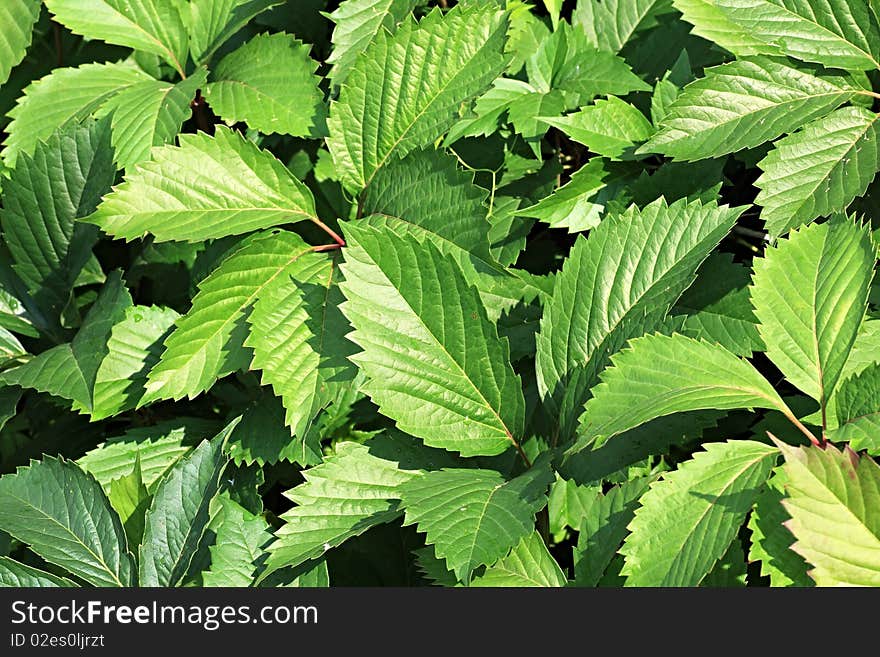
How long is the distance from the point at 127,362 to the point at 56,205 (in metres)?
0.36

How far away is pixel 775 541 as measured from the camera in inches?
43.9

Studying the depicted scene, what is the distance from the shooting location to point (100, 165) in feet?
5.32

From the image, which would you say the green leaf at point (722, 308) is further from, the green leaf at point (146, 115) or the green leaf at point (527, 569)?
the green leaf at point (146, 115)

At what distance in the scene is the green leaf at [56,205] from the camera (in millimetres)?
1633

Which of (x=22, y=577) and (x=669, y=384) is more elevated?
(x=669, y=384)

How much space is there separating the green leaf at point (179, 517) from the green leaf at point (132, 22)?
856mm

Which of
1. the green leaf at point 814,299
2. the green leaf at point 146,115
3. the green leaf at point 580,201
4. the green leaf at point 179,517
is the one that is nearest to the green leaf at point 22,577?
the green leaf at point 179,517

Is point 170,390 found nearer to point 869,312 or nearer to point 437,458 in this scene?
point 437,458

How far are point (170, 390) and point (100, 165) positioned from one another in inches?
19.5

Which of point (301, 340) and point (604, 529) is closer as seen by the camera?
point (604, 529)

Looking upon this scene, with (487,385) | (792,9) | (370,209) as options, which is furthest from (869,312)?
(370,209)

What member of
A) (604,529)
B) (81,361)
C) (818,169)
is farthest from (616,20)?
(81,361)

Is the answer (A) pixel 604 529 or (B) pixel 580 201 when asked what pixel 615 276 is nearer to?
(B) pixel 580 201

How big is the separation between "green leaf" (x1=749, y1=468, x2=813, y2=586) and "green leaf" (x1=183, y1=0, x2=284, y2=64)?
4.08 feet
